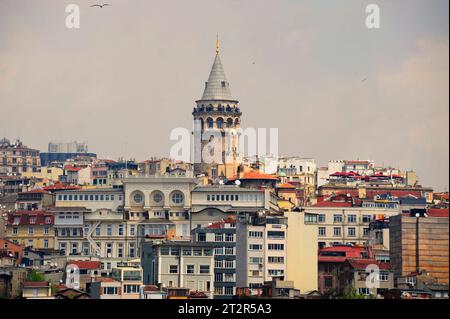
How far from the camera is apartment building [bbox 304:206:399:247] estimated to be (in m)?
140

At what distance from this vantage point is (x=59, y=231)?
145375 mm

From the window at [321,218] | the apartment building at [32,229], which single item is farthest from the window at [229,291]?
the apartment building at [32,229]

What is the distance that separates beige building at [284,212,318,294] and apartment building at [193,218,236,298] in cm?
281

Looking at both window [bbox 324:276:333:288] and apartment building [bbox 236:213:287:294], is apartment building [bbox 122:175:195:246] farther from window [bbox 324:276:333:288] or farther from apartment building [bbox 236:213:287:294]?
window [bbox 324:276:333:288]

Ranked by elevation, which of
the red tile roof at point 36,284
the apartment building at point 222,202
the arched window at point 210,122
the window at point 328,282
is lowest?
the red tile roof at point 36,284

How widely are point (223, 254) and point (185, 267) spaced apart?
265 centimetres

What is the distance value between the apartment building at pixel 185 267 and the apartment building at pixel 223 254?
57 centimetres

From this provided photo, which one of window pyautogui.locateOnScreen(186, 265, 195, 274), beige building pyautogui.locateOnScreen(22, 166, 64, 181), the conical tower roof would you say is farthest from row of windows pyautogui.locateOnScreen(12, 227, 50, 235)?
the conical tower roof

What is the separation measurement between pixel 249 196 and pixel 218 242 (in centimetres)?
2135

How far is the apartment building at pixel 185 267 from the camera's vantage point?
404 feet

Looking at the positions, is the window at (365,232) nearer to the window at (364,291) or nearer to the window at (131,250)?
the window at (131,250)

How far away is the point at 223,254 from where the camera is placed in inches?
4951

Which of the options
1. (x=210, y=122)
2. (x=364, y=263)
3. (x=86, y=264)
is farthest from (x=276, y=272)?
(x=210, y=122)
